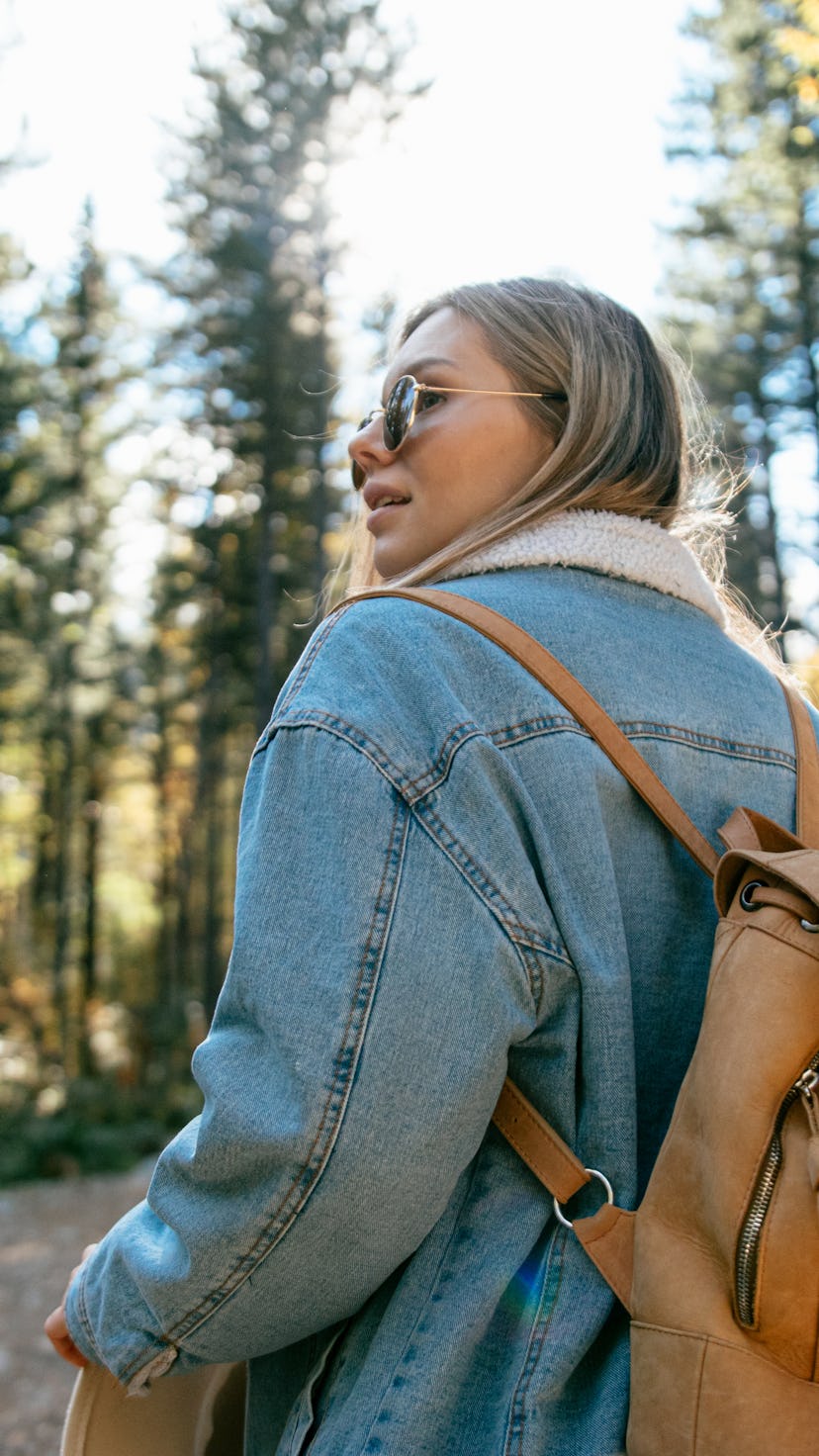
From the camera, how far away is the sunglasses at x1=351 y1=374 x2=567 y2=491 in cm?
174

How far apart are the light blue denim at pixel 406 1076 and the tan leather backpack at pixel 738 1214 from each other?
0.06 metres

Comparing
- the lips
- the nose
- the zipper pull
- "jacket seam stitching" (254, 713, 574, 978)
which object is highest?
the nose

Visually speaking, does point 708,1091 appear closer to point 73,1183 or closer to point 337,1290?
point 337,1290

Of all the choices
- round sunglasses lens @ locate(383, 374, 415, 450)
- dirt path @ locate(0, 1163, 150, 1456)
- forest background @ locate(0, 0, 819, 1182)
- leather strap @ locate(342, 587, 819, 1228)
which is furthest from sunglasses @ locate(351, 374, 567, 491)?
forest background @ locate(0, 0, 819, 1182)

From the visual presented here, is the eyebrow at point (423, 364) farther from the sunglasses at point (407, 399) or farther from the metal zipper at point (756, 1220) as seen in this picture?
the metal zipper at point (756, 1220)

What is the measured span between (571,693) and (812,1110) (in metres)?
0.50

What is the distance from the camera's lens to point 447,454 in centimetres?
175

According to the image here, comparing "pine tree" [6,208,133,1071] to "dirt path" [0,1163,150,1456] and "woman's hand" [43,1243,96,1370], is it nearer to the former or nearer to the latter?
"dirt path" [0,1163,150,1456]

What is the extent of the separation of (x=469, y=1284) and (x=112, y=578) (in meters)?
21.2

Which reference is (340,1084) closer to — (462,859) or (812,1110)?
(462,859)

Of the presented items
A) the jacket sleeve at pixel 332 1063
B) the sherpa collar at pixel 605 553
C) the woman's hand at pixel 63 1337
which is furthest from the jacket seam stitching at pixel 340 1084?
the sherpa collar at pixel 605 553

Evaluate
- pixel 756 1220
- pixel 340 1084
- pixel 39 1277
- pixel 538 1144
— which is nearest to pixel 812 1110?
pixel 756 1220

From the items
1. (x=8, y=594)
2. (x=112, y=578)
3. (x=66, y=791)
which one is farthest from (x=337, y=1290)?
(x=66, y=791)

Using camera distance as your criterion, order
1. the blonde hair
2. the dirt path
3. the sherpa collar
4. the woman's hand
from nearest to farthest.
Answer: the woman's hand, the sherpa collar, the blonde hair, the dirt path
